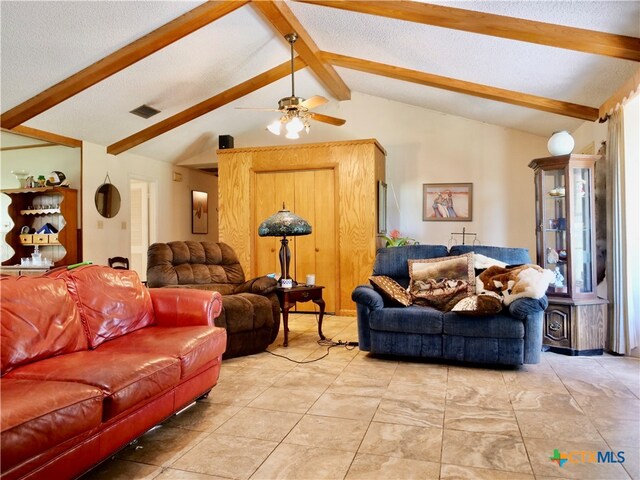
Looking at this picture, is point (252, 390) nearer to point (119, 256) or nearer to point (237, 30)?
point (237, 30)

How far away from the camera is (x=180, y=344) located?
2180 mm

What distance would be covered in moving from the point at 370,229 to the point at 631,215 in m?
2.81

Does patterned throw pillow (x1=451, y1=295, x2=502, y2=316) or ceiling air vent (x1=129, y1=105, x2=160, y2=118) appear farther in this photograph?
ceiling air vent (x1=129, y1=105, x2=160, y2=118)

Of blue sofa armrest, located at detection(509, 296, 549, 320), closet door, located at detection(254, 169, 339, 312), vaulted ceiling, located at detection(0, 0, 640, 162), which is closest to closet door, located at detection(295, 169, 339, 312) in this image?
closet door, located at detection(254, 169, 339, 312)

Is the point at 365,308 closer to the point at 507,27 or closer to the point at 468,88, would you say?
the point at 507,27

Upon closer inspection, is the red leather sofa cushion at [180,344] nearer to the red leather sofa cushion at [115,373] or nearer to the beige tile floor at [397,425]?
the red leather sofa cushion at [115,373]

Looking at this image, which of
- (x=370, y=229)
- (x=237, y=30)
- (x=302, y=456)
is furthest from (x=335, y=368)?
(x=237, y=30)

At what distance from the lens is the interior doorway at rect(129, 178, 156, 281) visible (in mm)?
6832

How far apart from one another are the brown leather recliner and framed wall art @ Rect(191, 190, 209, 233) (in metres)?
3.48

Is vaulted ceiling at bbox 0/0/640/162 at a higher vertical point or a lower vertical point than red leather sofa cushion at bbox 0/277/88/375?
higher

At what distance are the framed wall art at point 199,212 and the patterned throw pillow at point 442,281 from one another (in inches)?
202

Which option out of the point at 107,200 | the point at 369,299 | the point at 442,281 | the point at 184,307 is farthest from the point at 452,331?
the point at 107,200

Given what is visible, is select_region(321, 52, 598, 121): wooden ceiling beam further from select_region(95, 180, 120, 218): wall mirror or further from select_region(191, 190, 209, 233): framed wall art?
select_region(191, 190, 209, 233): framed wall art

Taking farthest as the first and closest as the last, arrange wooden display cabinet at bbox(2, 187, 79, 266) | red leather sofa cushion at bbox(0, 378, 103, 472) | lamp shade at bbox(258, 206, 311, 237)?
wooden display cabinet at bbox(2, 187, 79, 266) → lamp shade at bbox(258, 206, 311, 237) → red leather sofa cushion at bbox(0, 378, 103, 472)
